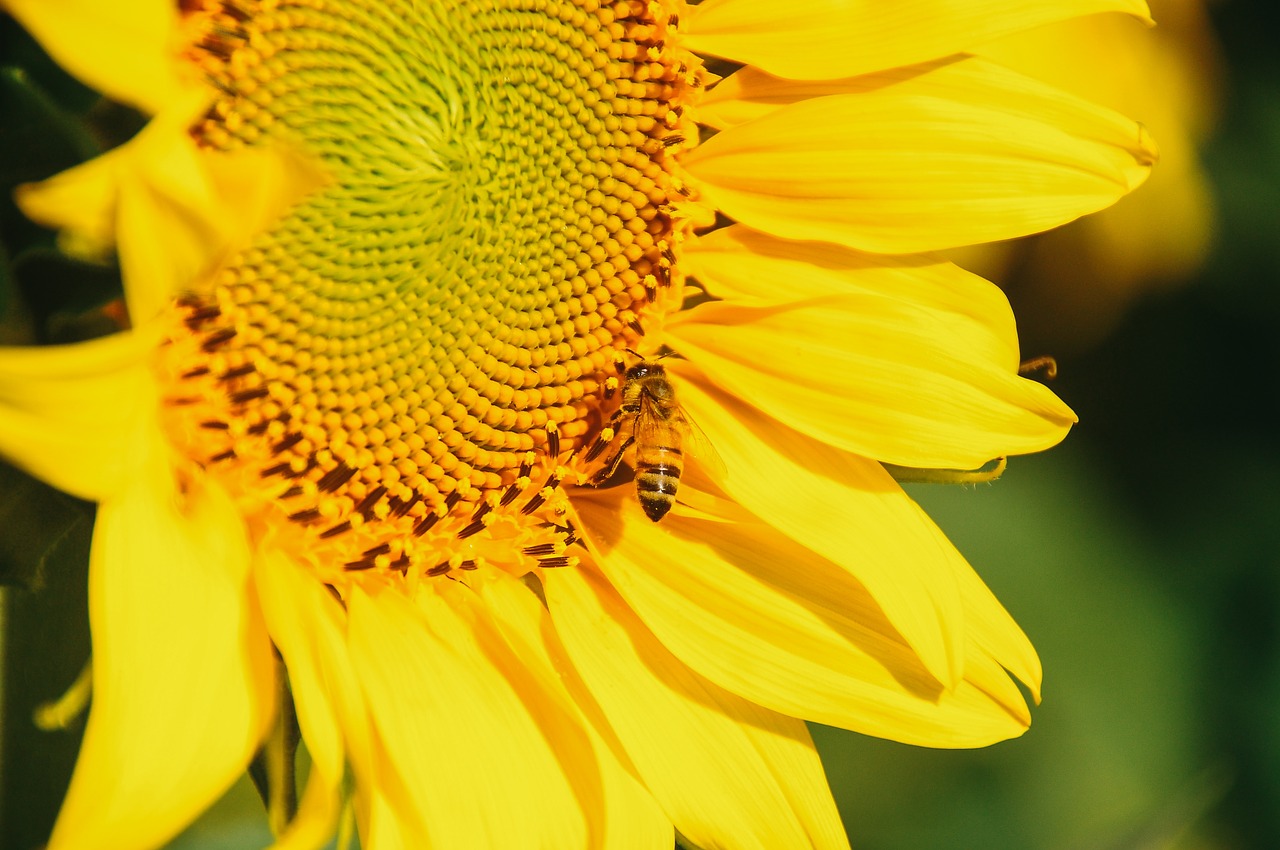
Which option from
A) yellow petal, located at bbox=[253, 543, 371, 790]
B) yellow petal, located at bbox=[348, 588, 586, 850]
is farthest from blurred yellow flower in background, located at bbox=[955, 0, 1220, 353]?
yellow petal, located at bbox=[253, 543, 371, 790]

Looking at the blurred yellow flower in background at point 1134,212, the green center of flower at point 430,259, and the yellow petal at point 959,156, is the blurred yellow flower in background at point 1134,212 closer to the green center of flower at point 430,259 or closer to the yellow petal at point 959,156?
the yellow petal at point 959,156

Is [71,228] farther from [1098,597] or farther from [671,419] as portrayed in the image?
[1098,597]

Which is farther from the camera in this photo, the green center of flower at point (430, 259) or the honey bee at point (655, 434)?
the honey bee at point (655, 434)

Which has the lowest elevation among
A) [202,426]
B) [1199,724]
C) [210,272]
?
[1199,724]

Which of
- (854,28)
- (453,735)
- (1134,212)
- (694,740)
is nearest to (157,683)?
(453,735)

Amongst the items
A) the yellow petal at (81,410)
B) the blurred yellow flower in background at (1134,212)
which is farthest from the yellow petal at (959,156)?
the blurred yellow flower in background at (1134,212)

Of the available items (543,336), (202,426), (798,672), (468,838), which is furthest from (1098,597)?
(202,426)

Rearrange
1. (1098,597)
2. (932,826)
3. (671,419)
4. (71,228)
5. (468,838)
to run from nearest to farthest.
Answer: (71,228) → (468,838) → (671,419) → (932,826) → (1098,597)
